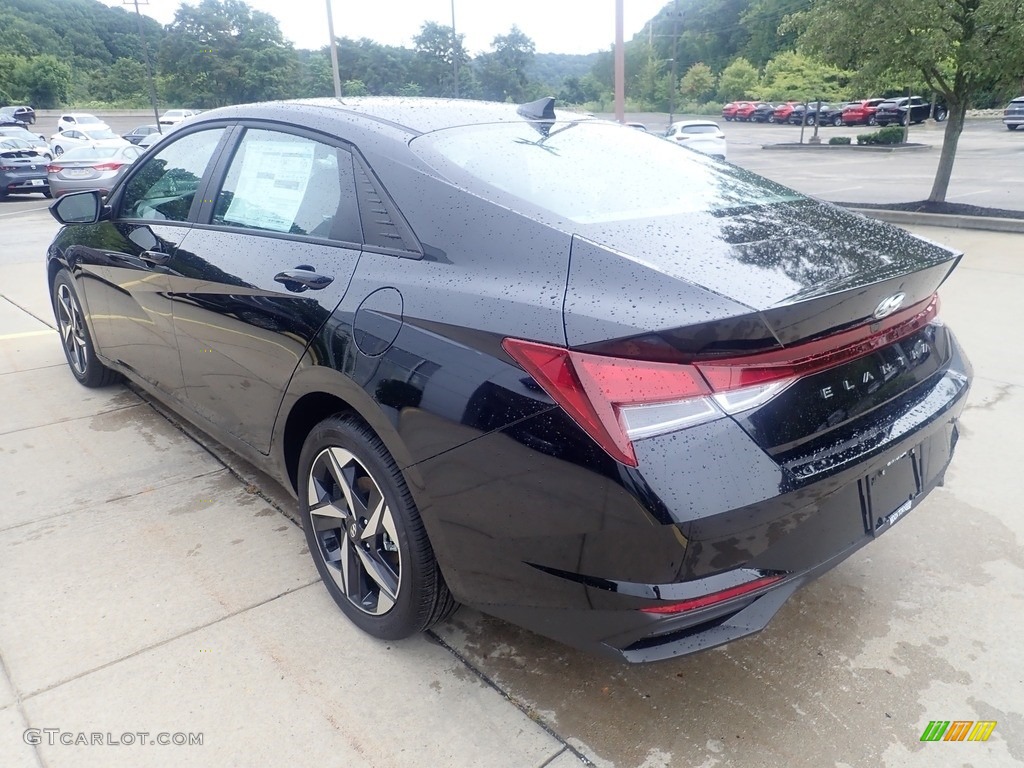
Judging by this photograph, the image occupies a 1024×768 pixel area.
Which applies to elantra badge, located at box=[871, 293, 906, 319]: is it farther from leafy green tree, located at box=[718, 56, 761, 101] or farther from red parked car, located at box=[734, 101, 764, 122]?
leafy green tree, located at box=[718, 56, 761, 101]

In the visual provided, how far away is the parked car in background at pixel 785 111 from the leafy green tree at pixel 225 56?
34.3m

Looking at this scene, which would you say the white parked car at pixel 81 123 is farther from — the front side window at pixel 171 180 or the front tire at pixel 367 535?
the front tire at pixel 367 535

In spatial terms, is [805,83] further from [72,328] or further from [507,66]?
[507,66]

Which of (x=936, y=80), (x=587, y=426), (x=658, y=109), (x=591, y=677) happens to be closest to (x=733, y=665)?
(x=591, y=677)

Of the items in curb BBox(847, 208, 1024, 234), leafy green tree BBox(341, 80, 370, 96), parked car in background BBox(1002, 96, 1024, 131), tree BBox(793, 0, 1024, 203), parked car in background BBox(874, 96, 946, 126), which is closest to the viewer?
tree BBox(793, 0, 1024, 203)

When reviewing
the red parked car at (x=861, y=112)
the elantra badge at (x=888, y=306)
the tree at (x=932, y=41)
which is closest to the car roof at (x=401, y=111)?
the elantra badge at (x=888, y=306)

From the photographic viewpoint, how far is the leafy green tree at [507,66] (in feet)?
222

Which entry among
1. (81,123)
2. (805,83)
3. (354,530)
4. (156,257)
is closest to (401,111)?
(156,257)

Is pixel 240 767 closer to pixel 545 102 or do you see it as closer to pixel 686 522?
pixel 686 522

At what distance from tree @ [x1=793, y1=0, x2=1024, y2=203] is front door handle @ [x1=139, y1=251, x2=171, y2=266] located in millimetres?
9261

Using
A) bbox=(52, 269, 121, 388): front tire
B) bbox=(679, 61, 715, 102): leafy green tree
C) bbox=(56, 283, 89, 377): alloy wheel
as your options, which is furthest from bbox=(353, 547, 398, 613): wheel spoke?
bbox=(679, 61, 715, 102): leafy green tree

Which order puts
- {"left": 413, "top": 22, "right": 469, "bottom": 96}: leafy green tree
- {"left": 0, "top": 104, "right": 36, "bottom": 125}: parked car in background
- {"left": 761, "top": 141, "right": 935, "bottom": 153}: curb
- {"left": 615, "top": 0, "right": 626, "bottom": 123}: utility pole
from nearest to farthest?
{"left": 615, "top": 0, "right": 626, "bottom": 123}: utility pole
{"left": 761, "top": 141, "right": 935, "bottom": 153}: curb
{"left": 0, "top": 104, "right": 36, "bottom": 125}: parked car in background
{"left": 413, "top": 22, "right": 469, "bottom": 96}: leafy green tree

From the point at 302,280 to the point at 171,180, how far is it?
1468 mm

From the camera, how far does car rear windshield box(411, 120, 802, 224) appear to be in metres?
2.22
